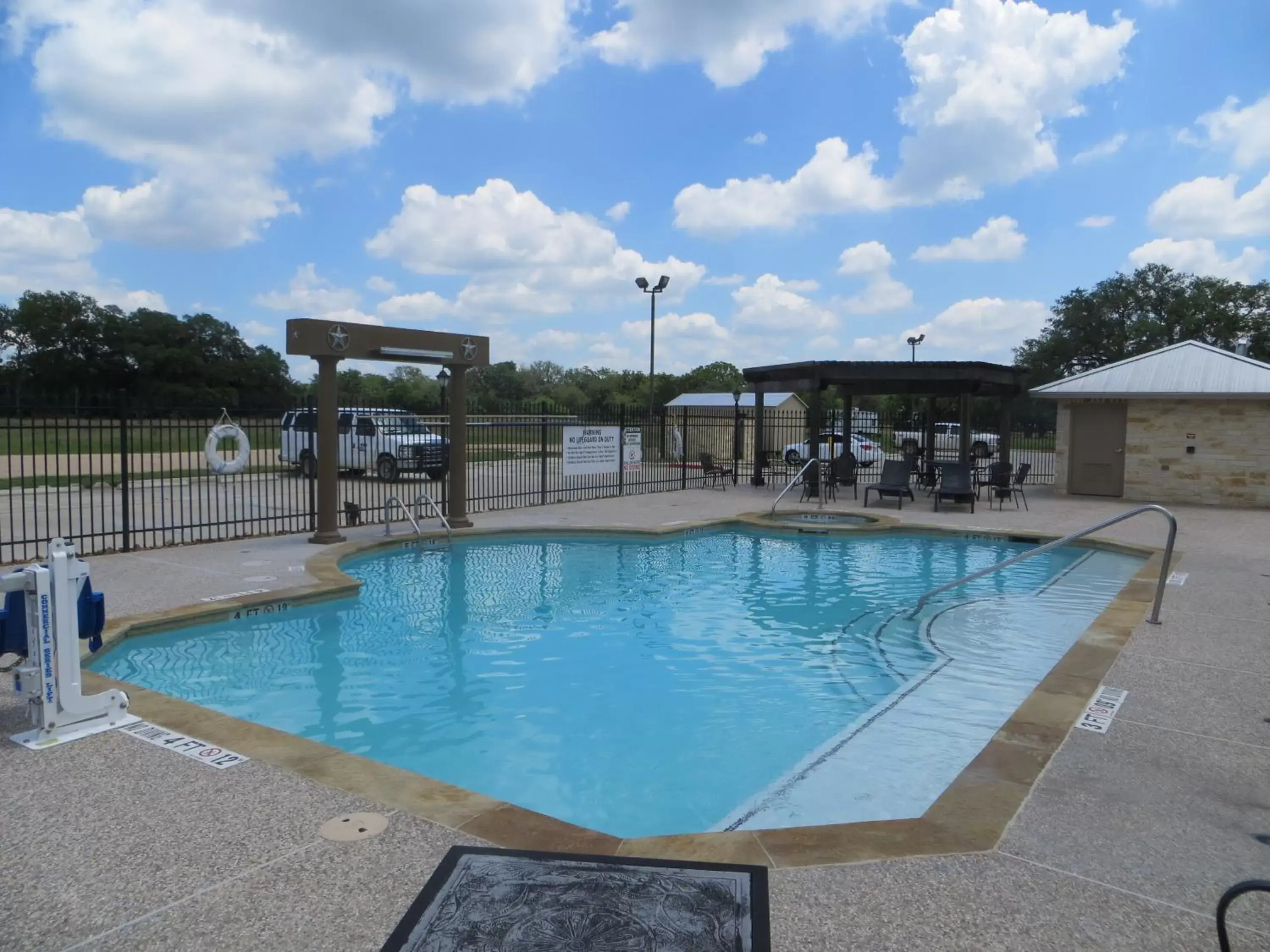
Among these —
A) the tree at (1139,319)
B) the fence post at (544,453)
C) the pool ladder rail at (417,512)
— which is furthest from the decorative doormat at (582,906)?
the tree at (1139,319)

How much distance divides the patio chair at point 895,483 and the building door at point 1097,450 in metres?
4.24

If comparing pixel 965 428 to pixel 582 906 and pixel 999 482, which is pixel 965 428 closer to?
pixel 999 482

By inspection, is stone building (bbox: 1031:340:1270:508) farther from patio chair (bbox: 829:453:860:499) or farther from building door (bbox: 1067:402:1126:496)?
patio chair (bbox: 829:453:860:499)

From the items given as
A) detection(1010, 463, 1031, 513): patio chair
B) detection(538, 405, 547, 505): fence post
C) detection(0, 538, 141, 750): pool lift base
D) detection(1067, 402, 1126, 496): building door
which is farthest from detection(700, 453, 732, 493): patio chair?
detection(0, 538, 141, 750): pool lift base

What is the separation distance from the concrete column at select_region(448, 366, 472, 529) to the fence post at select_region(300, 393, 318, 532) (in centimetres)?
193

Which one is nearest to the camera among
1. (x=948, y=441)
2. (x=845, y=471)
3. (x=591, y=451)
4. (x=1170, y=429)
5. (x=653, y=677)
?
(x=653, y=677)

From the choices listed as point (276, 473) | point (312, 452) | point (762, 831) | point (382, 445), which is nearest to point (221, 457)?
point (312, 452)

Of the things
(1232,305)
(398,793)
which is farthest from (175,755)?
(1232,305)

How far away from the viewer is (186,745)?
450cm

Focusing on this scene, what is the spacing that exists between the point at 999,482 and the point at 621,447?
7519mm

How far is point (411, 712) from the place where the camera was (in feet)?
20.1

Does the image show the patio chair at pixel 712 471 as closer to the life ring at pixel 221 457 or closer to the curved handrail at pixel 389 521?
the curved handrail at pixel 389 521

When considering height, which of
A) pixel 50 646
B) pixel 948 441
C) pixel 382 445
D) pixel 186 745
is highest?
pixel 382 445

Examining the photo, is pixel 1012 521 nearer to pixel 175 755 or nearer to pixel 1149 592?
pixel 1149 592
